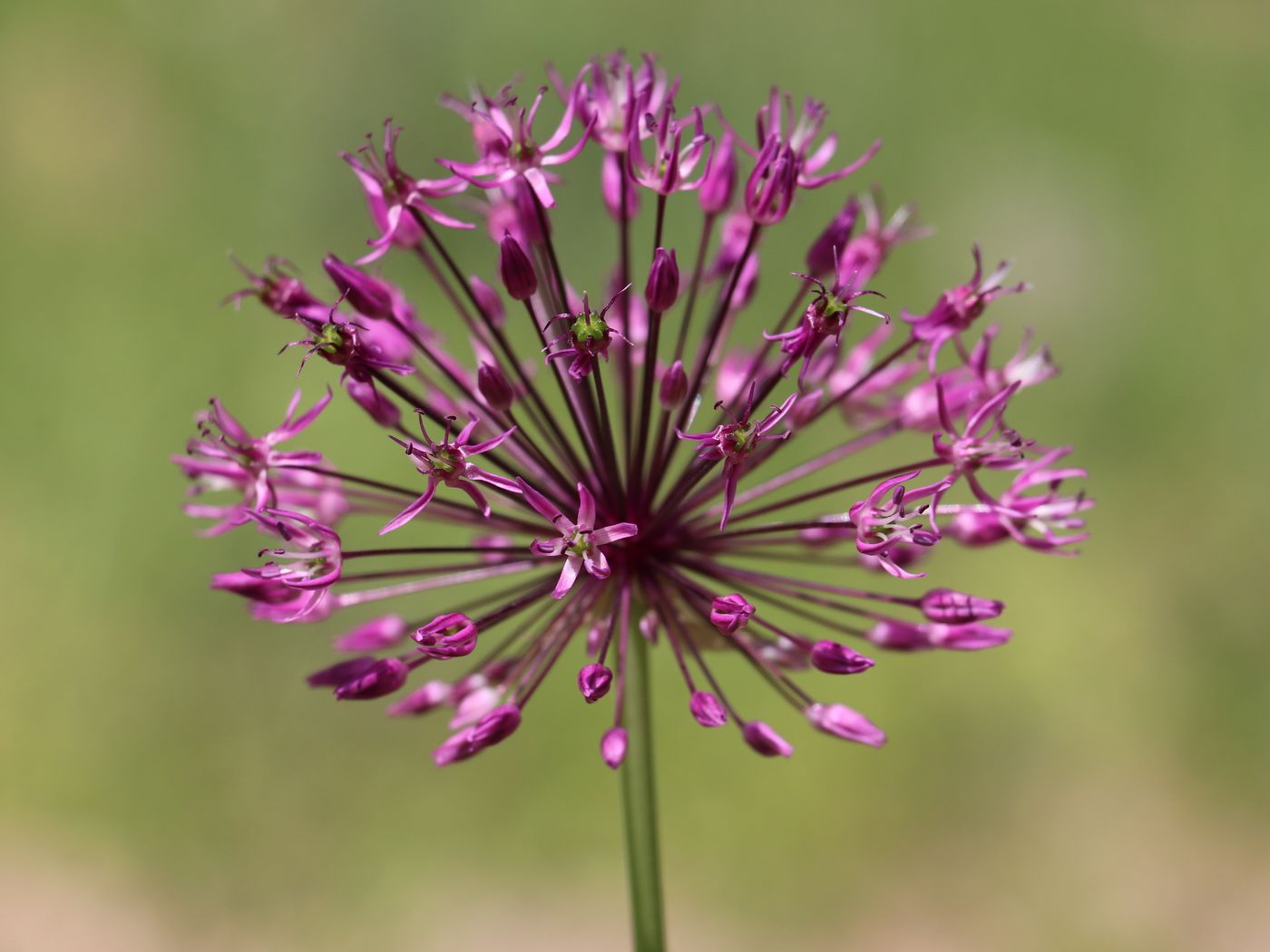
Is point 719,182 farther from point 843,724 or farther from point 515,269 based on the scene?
point 843,724

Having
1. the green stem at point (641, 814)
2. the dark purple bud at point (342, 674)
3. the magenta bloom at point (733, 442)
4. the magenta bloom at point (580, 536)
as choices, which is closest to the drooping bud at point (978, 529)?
the magenta bloom at point (733, 442)

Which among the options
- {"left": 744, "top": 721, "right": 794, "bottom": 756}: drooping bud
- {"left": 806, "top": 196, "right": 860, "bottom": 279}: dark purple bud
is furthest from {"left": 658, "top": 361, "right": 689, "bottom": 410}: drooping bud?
{"left": 744, "top": 721, "right": 794, "bottom": 756}: drooping bud

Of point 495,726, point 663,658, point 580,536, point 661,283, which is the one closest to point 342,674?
point 495,726

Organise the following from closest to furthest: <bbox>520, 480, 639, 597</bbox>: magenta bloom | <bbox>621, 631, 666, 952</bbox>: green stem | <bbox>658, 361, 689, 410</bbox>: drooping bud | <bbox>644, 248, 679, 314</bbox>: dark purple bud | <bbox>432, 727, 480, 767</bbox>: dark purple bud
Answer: <bbox>520, 480, 639, 597</bbox>: magenta bloom
<bbox>432, 727, 480, 767</bbox>: dark purple bud
<bbox>644, 248, 679, 314</bbox>: dark purple bud
<bbox>658, 361, 689, 410</bbox>: drooping bud
<bbox>621, 631, 666, 952</bbox>: green stem

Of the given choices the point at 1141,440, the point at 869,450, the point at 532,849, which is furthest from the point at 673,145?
the point at 1141,440

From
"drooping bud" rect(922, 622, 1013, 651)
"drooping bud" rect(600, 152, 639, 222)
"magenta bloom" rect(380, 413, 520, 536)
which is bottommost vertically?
"drooping bud" rect(922, 622, 1013, 651)

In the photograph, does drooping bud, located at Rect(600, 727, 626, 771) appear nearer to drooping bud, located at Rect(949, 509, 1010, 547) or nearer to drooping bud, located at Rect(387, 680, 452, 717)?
drooping bud, located at Rect(387, 680, 452, 717)
